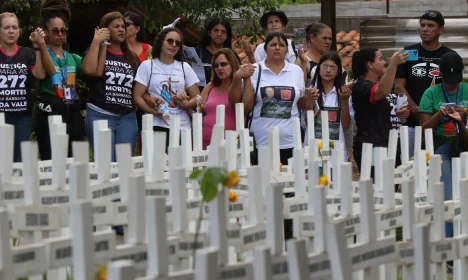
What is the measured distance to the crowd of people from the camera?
924cm

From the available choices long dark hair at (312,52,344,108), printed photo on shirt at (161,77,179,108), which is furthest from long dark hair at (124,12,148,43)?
long dark hair at (312,52,344,108)

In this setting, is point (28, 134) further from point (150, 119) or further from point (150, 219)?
point (150, 219)

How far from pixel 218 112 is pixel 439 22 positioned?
3521mm

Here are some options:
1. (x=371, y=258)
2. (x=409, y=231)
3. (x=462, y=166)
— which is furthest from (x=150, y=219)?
(x=462, y=166)

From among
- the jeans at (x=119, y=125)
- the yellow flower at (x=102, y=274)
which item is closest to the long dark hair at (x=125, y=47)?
the jeans at (x=119, y=125)

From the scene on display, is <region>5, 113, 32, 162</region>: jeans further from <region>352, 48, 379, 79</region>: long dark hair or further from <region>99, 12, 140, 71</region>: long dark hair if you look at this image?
<region>352, 48, 379, 79</region>: long dark hair

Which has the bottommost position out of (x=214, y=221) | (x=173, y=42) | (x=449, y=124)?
(x=214, y=221)

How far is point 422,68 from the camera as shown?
34.0ft

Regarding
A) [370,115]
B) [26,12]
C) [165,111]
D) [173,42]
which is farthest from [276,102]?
[26,12]

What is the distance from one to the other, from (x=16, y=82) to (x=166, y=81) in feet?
4.08

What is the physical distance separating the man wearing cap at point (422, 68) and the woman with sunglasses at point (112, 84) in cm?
234

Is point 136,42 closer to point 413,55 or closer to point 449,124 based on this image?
point 413,55

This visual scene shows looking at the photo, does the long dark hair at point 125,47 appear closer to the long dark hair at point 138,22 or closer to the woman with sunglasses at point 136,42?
the woman with sunglasses at point 136,42

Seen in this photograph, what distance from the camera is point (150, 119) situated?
7180 mm
